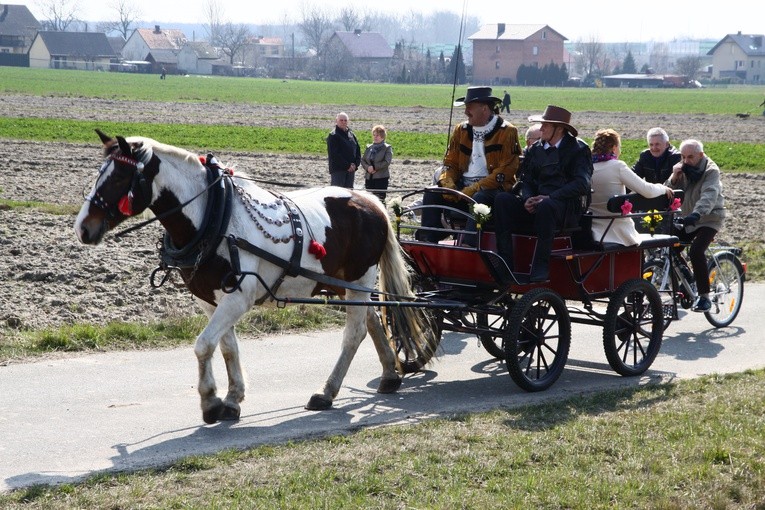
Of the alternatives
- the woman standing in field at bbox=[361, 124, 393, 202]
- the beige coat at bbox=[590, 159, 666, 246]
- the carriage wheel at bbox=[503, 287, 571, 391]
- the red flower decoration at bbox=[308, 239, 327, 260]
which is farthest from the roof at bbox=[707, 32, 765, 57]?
the red flower decoration at bbox=[308, 239, 327, 260]

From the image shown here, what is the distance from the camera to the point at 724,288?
A: 11.2m

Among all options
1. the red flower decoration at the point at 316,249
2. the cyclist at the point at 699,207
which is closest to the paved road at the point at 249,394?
the cyclist at the point at 699,207

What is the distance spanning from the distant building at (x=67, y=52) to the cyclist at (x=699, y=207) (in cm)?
13157

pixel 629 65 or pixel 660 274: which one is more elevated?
pixel 629 65

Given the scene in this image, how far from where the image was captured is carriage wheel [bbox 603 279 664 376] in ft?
28.3

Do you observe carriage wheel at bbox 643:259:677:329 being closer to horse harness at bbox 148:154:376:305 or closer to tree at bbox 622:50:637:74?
horse harness at bbox 148:154:376:305

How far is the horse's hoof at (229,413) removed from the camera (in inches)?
278

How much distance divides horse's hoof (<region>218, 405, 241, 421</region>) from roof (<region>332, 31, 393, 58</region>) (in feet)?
474

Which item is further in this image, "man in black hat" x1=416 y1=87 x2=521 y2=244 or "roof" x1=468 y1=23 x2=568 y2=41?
"roof" x1=468 y1=23 x2=568 y2=41

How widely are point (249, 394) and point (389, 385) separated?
3.67ft

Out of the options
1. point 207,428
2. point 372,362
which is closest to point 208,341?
point 207,428

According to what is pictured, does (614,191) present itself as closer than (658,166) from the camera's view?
Yes

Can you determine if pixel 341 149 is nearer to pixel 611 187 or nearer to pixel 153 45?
pixel 611 187

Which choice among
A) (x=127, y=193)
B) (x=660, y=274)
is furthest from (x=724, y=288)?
(x=127, y=193)
